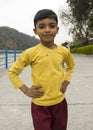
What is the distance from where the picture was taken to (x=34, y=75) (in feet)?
11.7

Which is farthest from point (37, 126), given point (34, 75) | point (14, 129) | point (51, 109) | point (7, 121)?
point (7, 121)

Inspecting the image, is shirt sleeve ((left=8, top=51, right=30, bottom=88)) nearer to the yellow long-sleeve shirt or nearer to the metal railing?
the yellow long-sleeve shirt

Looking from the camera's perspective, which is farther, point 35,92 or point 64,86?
point 64,86

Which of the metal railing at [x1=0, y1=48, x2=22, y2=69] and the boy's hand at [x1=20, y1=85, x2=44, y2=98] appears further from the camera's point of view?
the metal railing at [x1=0, y1=48, x2=22, y2=69]

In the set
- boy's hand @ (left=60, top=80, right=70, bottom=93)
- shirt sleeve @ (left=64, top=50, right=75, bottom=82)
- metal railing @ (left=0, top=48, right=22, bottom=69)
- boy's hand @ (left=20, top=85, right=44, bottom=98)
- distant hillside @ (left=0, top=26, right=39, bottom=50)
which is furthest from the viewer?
distant hillside @ (left=0, top=26, right=39, bottom=50)

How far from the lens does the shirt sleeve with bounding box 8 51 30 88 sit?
3.50m

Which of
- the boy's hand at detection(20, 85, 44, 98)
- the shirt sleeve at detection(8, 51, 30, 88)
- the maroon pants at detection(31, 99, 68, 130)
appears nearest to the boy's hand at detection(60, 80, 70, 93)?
the maroon pants at detection(31, 99, 68, 130)

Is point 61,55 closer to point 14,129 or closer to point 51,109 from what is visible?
point 51,109

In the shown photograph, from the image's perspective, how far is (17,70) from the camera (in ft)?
11.6

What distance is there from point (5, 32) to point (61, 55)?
104m

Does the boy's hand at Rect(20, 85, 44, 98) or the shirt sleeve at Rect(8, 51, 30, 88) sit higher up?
the shirt sleeve at Rect(8, 51, 30, 88)

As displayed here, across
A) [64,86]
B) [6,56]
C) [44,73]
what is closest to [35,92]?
[44,73]

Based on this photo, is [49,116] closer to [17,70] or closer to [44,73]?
[44,73]

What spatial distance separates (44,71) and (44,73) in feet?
0.06
